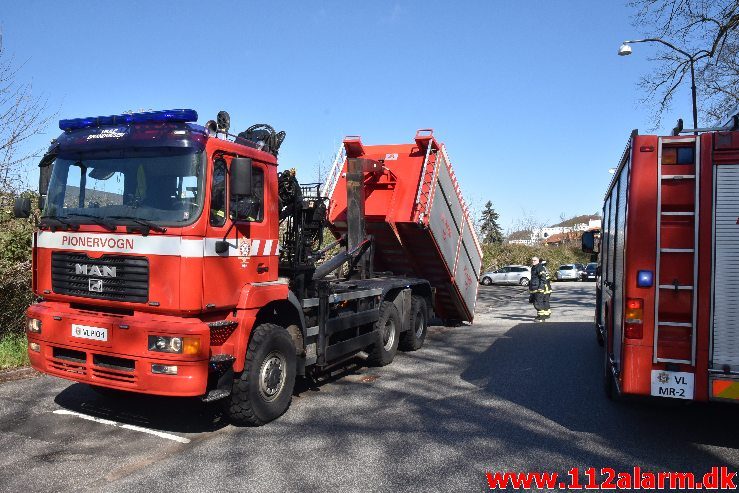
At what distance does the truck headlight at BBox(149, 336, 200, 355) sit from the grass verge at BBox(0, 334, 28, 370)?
14.0 feet

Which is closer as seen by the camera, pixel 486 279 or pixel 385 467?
pixel 385 467

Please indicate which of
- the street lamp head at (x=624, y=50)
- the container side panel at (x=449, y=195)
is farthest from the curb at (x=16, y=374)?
the street lamp head at (x=624, y=50)

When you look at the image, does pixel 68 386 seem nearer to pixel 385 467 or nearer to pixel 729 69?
pixel 385 467

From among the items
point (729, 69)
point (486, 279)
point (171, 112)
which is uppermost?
point (729, 69)

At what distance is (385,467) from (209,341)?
180cm

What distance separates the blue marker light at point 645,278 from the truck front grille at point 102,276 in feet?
13.3

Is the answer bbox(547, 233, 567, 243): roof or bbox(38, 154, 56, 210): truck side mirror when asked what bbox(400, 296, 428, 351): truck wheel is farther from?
bbox(547, 233, 567, 243): roof

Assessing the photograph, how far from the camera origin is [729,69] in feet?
58.3

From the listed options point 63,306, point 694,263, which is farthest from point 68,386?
point 694,263

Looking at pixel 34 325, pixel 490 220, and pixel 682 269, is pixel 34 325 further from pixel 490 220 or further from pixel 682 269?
pixel 490 220

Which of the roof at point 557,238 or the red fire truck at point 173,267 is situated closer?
the red fire truck at point 173,267

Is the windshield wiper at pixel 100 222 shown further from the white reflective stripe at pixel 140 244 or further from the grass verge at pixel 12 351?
the grass verge at pixel 12 351

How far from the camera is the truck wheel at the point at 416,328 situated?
31.8 ft

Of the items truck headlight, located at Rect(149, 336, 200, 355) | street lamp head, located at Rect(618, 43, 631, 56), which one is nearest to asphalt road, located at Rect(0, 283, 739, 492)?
truck headlight, located at Rect(149, 336, 200, 355)
